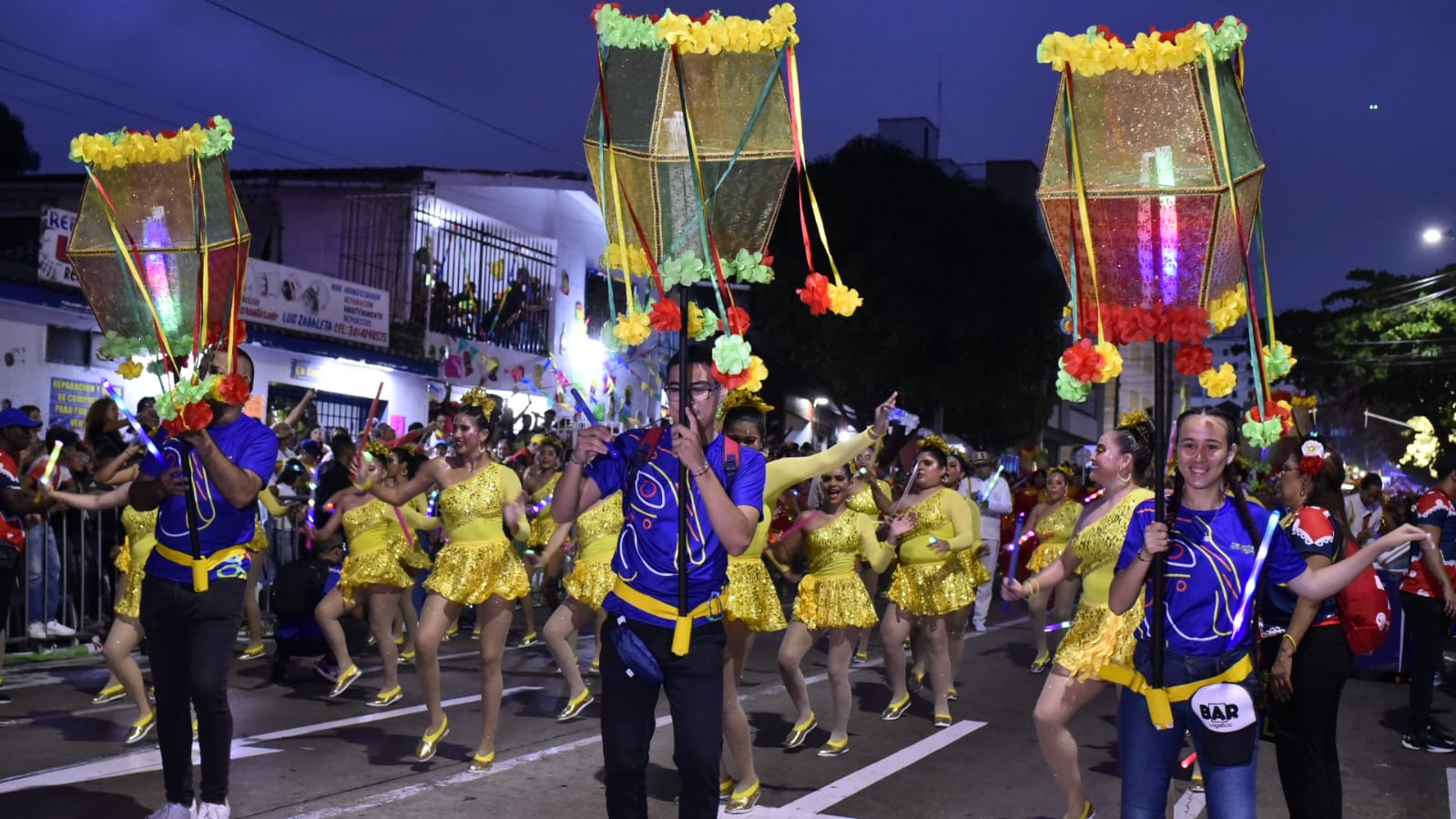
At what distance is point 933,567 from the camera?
10.3 meters

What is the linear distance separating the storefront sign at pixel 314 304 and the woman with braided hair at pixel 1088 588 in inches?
549

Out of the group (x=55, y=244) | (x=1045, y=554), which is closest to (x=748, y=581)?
(x=1045, y=554)

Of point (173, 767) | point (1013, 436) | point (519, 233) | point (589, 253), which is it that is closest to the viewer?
point (173, 767)

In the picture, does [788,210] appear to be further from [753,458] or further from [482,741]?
[753,458]

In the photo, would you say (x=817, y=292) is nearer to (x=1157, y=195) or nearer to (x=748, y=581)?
(x=1157, y=195)

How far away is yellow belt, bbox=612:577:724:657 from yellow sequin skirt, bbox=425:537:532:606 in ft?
11.5

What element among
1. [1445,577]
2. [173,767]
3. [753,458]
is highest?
[753,458]

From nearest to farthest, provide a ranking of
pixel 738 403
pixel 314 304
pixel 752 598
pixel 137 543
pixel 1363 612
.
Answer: pixel 1363 612 → pixel 738 403 → pixel 752 598 → pixel 137 543 → pixel 314 304

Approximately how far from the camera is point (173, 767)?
580 cm

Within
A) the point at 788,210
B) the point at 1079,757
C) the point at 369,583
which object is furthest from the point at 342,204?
the point at 1079,757

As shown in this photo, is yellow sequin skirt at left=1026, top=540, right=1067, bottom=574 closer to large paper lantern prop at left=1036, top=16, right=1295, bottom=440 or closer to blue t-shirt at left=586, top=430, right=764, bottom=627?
large paper lantern prop at left=1036, top=16, right=1295, bottom=440

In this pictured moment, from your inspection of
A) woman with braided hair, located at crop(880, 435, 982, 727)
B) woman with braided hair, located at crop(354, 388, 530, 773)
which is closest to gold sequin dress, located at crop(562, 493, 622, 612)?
woman with braided hair, located at crop(354, 388, 530, 773)

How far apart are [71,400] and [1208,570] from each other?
1523 centimetres

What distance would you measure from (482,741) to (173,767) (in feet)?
7.27
